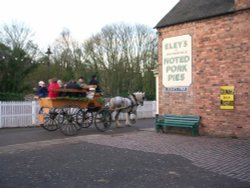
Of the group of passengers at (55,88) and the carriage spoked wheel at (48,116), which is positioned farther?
the carriage spoked wheel at (48,116)

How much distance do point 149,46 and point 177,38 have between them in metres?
27.0

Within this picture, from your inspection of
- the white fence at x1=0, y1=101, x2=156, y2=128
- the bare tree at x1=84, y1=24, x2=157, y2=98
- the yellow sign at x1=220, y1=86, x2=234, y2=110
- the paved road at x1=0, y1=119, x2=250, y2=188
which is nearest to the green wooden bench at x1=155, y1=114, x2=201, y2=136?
the paved road at x1=0, y1=119, x2=250, y2=188

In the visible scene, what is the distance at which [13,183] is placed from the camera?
6.50 meters

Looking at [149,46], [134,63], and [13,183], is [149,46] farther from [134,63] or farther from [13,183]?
[13,183]

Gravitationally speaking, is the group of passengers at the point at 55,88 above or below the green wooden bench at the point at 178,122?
above

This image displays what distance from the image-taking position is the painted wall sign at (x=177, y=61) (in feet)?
43.7

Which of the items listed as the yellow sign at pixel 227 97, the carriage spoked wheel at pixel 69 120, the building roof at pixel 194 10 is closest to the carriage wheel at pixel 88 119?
the carriage spoked wheel at pixel 69 120

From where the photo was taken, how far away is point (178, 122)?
13.4 meters

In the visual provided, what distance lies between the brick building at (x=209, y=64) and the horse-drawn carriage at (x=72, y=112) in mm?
2864

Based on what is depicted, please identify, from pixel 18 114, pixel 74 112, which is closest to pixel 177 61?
pixel 74 112

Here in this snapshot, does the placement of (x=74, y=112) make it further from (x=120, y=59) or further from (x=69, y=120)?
(x=120, y=59)

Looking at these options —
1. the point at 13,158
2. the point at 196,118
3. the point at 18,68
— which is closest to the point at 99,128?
the point at 196,118

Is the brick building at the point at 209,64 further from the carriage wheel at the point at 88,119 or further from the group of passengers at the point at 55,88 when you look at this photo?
the group of passengers at the point at 55,88

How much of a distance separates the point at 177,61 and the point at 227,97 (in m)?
2.61
